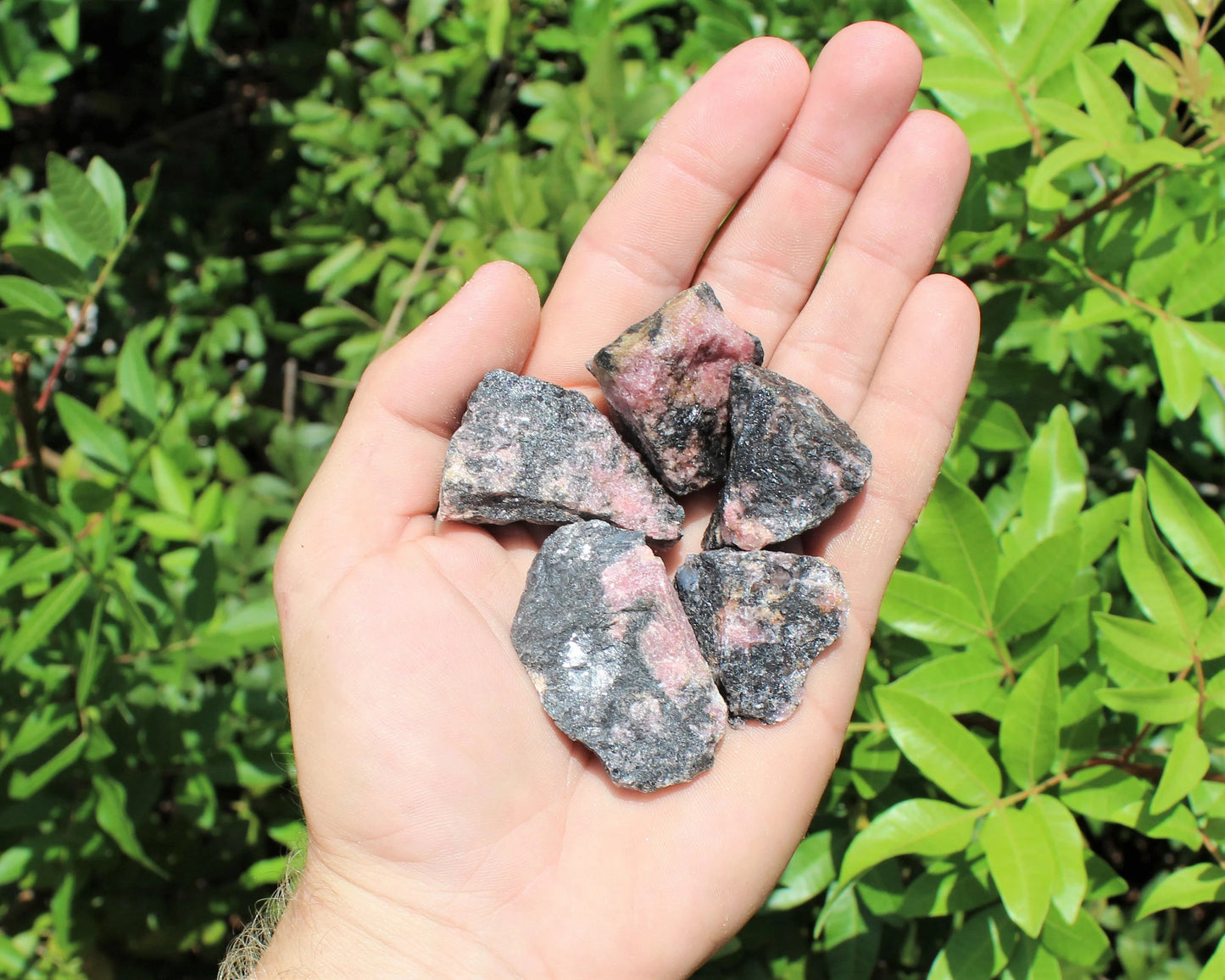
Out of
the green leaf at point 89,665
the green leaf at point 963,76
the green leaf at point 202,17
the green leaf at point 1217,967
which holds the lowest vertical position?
the green leaf at point 89,665

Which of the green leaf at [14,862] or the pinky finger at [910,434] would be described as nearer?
the pinky finger at [910,434]

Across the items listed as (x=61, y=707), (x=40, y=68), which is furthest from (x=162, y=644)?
(x=40, y=68)

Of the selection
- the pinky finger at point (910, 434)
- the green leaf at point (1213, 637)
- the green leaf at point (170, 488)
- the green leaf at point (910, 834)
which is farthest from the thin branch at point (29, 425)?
the green leaf at point (1213, 637)

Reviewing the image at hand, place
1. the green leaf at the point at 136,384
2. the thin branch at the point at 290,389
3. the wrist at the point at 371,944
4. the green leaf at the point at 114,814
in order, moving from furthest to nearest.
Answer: the thin branch at the point at 290,389 < the green leaf at the point at 136,384 < the green leaf at the point at 114,814 < the wrist at the point at 371,944

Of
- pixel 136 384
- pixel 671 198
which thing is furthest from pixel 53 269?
A: pixel 671 198

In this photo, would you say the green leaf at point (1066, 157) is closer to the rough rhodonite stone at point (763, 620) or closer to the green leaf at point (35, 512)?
the rough rhodonite stone at point (763, 620)

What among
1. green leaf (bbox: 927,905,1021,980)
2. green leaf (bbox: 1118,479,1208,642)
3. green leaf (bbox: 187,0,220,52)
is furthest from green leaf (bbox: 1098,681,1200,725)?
green leaf (bbox: 187,0,220,52)

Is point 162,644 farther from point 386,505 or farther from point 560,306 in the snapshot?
A: point 560,306
